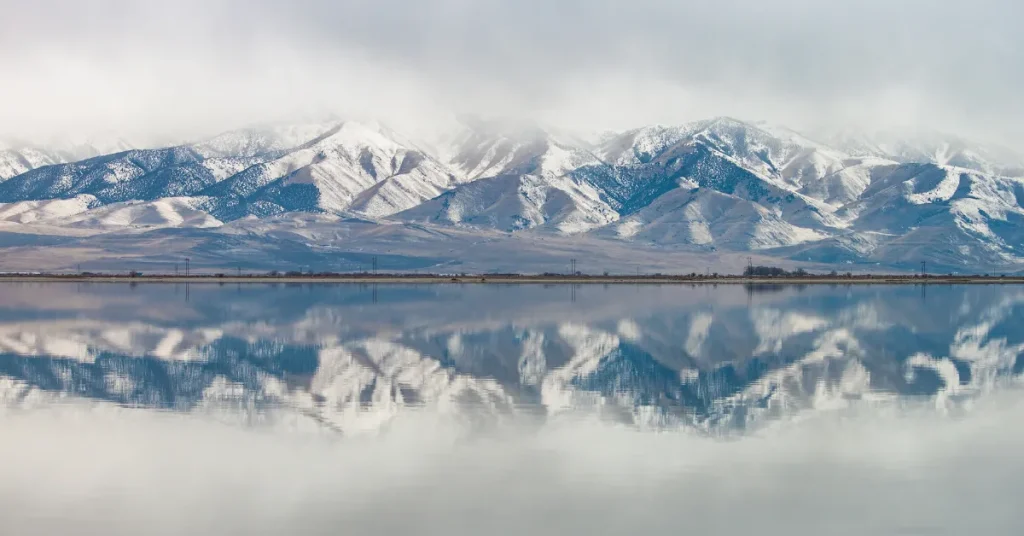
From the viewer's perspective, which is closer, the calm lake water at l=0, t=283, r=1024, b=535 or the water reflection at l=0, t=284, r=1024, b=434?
the calm lake water at l=0, t=283, r=1024, b=535

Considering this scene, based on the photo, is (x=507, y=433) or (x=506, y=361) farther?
(x=506, y=361)

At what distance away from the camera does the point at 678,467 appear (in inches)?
1148

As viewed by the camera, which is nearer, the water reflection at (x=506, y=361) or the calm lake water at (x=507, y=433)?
the calm lake water at (x=507, y=433)

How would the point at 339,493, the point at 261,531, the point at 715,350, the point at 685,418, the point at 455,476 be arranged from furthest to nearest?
1. the point at 715,350
2. the point at 685,418
3. the point at 455,476
4. the point at 339,493
5. the point at 261,531

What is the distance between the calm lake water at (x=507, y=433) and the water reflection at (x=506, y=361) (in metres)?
0.24

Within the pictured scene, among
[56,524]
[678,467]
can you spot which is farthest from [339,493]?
[678,467]

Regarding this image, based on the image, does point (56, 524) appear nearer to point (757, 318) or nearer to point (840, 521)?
point (840, 521)

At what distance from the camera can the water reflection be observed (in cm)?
3984

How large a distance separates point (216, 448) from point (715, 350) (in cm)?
3343

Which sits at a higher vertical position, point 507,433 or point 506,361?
point 507,433

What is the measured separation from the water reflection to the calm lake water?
0.24m

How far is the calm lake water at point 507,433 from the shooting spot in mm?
24953

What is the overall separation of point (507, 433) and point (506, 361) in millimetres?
19974

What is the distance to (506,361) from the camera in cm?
5384
